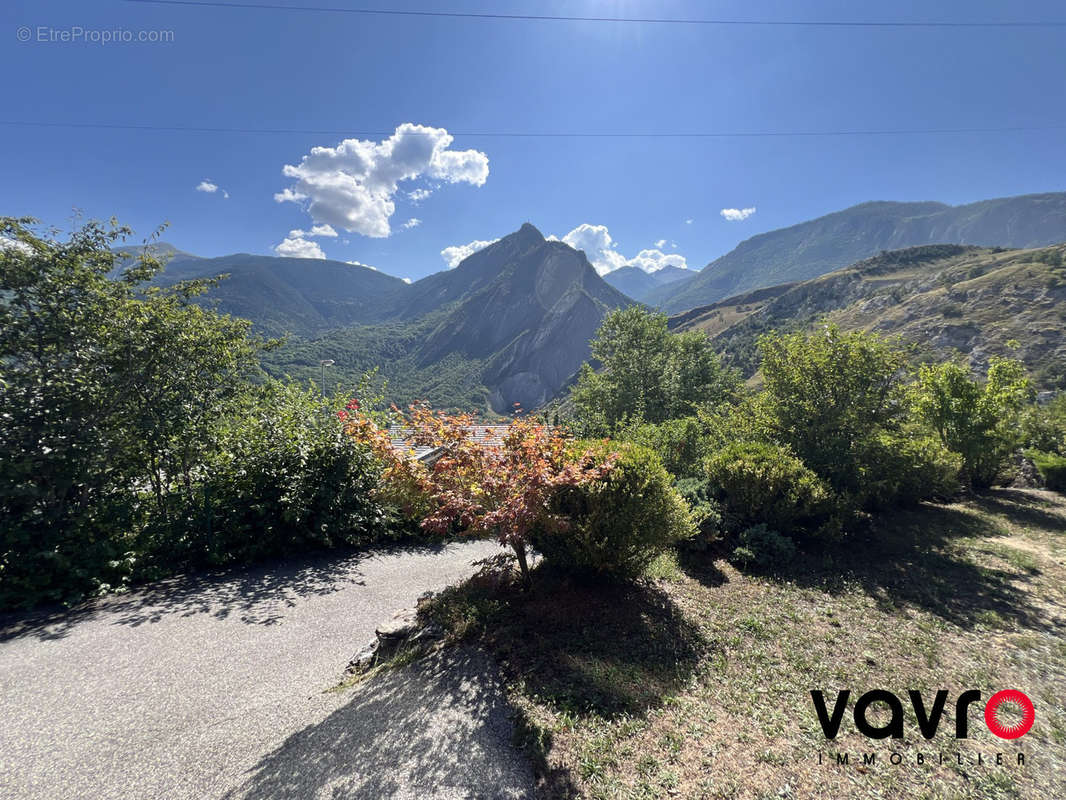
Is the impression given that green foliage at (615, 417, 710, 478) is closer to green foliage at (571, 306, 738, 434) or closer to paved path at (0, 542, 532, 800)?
green foliage at (571, 306, 738, 434)

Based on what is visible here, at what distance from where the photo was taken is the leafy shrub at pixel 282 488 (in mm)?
7777

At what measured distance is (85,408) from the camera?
6586 millimetres

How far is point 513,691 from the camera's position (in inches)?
166

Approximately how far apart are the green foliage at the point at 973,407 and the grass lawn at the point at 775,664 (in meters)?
4.25

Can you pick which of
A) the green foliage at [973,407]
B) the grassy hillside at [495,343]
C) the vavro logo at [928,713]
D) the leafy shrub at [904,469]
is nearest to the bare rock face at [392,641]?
the vavro logo at [928,713]

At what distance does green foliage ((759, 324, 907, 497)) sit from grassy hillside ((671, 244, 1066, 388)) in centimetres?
228

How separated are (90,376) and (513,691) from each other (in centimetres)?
865

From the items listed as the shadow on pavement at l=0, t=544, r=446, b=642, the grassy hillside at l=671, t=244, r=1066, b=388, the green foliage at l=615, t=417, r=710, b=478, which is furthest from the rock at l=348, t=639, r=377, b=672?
the grassy hillside at l=671, t=244, r=1066, b=388

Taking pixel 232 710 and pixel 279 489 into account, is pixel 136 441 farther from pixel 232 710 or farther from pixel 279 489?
pixel 232 710

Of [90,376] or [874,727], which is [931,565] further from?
[90,376]

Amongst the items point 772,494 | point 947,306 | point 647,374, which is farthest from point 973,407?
point 947,306

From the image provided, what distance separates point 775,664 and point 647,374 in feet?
58.9

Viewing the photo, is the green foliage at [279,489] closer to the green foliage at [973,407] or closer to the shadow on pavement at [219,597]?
the shadow on pavement at [219,597]

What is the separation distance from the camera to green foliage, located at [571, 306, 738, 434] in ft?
66.2
